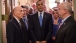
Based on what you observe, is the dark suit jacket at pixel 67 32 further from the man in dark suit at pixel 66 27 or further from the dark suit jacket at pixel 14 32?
the dark suit jacket at pixel 14 32

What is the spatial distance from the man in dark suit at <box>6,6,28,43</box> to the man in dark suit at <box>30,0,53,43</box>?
191 millimetres

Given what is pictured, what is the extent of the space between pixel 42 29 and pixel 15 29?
0.43 meters

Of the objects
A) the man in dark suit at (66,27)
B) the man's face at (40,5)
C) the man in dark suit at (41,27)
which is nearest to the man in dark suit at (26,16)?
the man in dark suit at (41,27)

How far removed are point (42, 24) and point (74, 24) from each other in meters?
0.66

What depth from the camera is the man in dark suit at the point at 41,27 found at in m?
2.42

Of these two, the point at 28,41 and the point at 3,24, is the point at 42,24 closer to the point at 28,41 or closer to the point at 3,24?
the point at 28,41

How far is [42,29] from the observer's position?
2432mm

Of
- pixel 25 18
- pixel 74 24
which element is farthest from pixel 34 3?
pixel 74 24

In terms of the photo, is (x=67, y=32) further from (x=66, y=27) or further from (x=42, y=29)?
(x=42, y=29)

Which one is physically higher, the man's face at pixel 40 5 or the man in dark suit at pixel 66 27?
the man's face at pixel 40 5

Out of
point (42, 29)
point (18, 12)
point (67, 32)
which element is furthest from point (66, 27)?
Result: point (18, 12)

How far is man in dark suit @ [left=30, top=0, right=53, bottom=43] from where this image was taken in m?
2.42

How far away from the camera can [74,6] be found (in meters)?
Result: 2.23

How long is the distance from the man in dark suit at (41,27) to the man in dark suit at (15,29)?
0.19 metres
